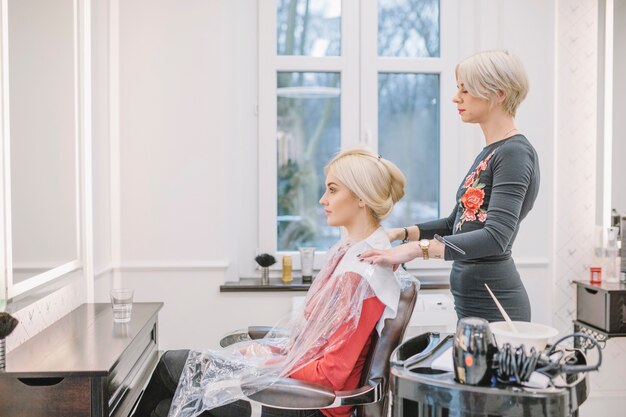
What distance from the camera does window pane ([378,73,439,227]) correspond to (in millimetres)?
3441

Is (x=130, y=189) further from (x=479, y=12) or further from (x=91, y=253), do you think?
(x=479, y=12)

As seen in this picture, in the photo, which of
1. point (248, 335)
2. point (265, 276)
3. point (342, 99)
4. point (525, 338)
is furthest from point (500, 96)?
point (265, 276)

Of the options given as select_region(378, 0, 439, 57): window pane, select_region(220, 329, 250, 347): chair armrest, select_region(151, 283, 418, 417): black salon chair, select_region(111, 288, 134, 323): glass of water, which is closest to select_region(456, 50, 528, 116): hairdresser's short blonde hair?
select_region(151, 283, 418, 417): black salon chair

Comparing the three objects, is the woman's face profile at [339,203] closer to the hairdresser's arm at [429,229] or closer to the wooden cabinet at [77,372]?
the hairdresser's arm at [429,229]

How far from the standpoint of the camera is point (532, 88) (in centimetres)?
328

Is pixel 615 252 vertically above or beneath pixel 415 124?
beneath

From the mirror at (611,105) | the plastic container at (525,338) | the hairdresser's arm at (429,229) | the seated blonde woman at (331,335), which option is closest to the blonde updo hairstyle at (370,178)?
the seated blonde woman at (331,335)

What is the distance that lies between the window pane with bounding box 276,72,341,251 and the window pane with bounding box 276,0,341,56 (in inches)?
5.1

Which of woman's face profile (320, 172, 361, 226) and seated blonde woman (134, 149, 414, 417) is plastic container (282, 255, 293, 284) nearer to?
seated blonde woman (134, 149, 414, 417)

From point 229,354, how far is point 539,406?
3.36 feet

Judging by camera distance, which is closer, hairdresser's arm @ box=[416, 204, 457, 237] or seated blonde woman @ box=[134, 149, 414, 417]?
seated blonde woman @ box=[134, 149, 414, 417]

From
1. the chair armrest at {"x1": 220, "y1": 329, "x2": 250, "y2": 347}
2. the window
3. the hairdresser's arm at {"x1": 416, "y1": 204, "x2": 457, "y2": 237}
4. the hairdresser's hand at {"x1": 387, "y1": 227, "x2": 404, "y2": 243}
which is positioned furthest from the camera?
the window

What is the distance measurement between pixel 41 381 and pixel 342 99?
2.17 m

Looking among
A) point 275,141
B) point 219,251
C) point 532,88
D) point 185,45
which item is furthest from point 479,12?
point 219,251
